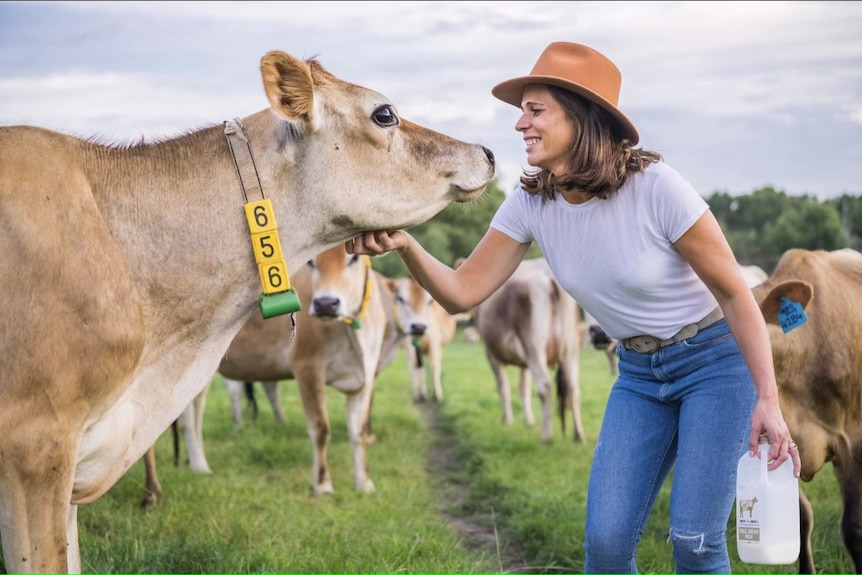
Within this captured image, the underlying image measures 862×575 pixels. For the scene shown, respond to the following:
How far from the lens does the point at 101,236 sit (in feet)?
10.2

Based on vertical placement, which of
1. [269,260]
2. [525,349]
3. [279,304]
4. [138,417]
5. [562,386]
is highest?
[269,260]

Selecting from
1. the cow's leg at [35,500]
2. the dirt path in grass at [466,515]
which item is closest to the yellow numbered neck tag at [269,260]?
the cow's leg at [35,500]

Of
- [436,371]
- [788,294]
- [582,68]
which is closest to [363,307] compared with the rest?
[788,294]

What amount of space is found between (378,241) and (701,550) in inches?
64.6

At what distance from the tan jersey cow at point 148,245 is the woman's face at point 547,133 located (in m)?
0.19

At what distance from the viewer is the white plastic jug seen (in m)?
3.18

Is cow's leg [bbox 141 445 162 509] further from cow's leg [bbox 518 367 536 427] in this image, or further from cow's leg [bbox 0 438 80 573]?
cow's leg [bbox 518 367 536 427]

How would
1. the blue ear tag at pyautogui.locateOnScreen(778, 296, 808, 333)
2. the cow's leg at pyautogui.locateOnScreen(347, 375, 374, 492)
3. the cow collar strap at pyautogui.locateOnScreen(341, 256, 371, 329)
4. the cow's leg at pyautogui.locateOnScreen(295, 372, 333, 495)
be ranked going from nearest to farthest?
the blue ear tag at pyautogui.locateOnScreen(778, 296, 808, 333) → the cow's leg at pyautogui.locateOnScreen(295, 372, 333, 495) → the cow's leg at pyautogui.locateOnScreen(347, 375, 374, 492) → the cow collar strap at pyautogui.locateOnScreen(341, 256, 371, 329)

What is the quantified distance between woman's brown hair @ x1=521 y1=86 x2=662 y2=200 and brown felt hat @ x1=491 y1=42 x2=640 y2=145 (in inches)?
1.9

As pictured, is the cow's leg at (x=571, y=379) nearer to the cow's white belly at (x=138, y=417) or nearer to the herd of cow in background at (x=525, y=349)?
the herd of cow in background at (x=525, y=349)

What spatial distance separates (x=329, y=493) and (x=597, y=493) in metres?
4.33

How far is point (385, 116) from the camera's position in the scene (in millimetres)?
3574

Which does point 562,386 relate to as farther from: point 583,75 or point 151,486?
point 583,75

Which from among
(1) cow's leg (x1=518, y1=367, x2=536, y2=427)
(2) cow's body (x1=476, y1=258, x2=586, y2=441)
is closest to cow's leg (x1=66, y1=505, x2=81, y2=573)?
(2) cow's body (x1=476, y1=258, x2=586, y2=441)
